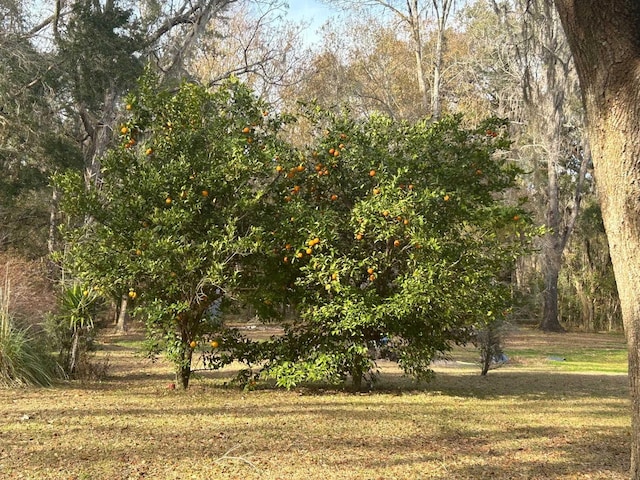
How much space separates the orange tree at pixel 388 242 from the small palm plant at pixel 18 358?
2960 millimetres

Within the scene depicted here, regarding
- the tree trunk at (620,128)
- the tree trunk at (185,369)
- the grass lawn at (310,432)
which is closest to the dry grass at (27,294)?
the grass lawn at (310,432)

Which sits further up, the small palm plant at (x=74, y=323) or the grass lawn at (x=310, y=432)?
the small palm plant at (x=74, y=323)

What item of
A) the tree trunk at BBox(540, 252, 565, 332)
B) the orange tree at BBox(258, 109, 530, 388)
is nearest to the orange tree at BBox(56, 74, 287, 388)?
the orange tree at BBox(258, 109, 530, 388)

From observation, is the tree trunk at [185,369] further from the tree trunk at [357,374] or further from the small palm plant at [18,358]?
the tree trunk at [357,374]

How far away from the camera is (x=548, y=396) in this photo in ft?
27.3

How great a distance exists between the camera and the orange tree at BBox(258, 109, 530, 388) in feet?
22.7

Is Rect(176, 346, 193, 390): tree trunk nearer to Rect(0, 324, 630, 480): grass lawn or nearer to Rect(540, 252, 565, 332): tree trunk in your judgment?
Rect(0, 324, 630, 480): grass lawn

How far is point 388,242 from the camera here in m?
7.36

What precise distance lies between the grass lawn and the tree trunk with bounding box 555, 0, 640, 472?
63.8 inches

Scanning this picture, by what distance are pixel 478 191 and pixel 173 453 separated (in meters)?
4.94

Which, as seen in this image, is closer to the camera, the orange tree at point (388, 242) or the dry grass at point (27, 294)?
the orange tree at point (388, 242)

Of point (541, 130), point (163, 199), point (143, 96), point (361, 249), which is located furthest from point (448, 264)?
point (541, 130)

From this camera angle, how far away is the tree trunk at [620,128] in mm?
3541

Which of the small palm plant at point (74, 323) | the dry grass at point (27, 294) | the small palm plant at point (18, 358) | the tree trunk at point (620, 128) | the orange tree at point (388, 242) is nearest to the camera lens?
the tree trunk at point (620, 128)
